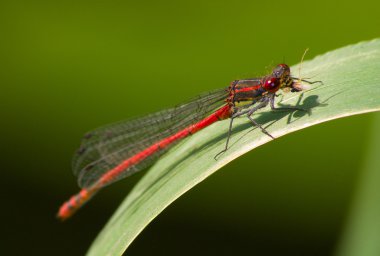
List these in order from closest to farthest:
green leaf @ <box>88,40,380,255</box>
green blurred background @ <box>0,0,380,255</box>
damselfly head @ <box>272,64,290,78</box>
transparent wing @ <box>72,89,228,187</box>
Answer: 1. green leaf @ <box>88,40,380,255</box>
2. damselfly head @ <box>272,64,290,78</box>
3. green blurred background @ <box>0,0,380,255</box>
4. transparent wing @ <box>72,89,228,187</box>

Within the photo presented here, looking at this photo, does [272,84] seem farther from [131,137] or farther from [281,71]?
[131,137]

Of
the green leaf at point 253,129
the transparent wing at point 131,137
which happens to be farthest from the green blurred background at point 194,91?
the green leaf at point 253,129

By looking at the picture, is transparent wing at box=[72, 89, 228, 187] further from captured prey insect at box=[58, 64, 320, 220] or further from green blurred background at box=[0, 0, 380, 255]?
green blurred background at box=[0, 0, 380, 255]

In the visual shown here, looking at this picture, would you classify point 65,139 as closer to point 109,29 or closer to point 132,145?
point 132,145

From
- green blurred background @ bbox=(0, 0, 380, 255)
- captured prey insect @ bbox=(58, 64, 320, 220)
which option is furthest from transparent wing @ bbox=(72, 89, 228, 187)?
green blurred background @ bbox=(0, 0, 380, 255)

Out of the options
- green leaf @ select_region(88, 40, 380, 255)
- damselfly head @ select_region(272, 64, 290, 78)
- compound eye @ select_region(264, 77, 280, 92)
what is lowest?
green leaf @ select_region(88, 40, 380, 255)
